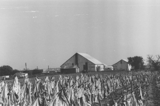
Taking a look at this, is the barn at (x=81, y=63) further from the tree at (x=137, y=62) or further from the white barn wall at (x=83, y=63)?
the tree at (x=137, y=62)

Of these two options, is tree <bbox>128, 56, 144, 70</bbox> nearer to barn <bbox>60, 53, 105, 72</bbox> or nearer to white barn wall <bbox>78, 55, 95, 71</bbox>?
barn <bbox>60, 53, 105, 72</bbox>

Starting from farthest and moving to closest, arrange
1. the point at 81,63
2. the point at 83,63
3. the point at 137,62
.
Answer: the point at 137,62 → the point at 81,63 → the point at 83,63

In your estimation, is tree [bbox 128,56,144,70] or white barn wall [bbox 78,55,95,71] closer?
white barn wall [bbox 78,55,95,71]

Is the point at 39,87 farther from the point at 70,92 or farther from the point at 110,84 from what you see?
the point at 110,84

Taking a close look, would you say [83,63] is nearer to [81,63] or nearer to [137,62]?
[81,63]

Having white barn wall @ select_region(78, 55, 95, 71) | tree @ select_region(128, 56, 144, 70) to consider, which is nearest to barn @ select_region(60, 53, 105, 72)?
white barn wall @ select_region(78, 55, 95, 71)

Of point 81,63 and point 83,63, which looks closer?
point 83,63

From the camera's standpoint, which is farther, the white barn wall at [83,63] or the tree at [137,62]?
the tree at [137,62]

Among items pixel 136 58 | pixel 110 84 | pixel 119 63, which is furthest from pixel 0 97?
pixel 119 63

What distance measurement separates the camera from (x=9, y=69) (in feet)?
225

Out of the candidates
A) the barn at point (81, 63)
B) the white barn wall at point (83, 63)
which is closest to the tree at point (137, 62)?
the barn at point (81, 63)

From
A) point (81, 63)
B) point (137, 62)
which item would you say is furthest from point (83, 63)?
point (137, 62)

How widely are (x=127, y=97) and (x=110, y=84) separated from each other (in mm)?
11822

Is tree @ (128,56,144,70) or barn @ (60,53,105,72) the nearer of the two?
barn @ (60,53,105,72)
